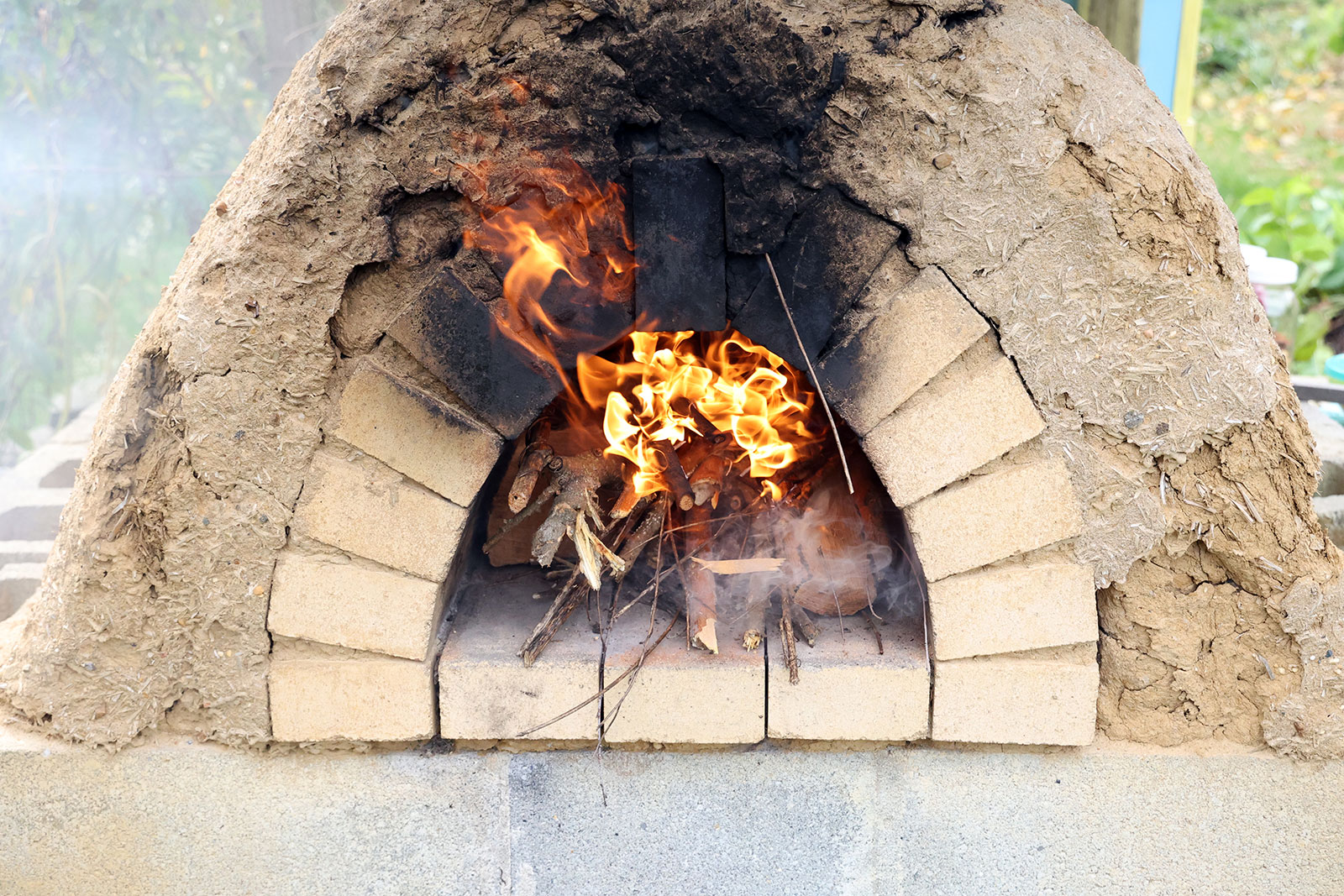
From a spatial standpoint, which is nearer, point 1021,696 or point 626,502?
point 1021,696

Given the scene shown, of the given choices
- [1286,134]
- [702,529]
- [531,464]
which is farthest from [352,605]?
[1286,134]

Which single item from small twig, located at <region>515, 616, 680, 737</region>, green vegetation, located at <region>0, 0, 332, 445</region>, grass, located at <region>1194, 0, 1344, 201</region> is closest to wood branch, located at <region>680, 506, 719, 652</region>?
small twig, located at <region>515, 616, 680, 737</region>

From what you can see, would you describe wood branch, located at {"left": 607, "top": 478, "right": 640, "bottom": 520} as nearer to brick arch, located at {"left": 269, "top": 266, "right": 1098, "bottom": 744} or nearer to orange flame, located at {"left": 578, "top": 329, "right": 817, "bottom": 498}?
orange flame, located at {"left": 578, "top": 329, "right": 817, "bottom": 498}

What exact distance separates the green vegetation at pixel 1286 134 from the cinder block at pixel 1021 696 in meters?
3.54

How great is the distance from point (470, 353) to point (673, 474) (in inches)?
22.4

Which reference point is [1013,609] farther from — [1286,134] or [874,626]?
[1286,134]

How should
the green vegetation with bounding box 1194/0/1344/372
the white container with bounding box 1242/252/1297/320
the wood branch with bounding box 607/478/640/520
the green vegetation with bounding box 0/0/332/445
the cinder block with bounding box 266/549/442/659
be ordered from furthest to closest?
the green vegetation with bounding box 1194/0/1344/372, the green vegetation with bounding box 0/0/332/445, the white container with bounding box 1242/252/1297/320, the wood branch with bounding box 607/478/640/520, the cinder block with bounding box 266/549/442/659

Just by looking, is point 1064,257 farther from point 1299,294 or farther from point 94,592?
point 1299,294

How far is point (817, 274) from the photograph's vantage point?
1.89 meters

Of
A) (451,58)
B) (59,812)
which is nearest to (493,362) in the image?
(451,58)

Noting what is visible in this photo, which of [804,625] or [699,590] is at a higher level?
[699,590]

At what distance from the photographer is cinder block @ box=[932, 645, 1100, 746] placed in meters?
2.08

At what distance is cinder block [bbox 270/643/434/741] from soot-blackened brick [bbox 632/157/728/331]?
0.91 metres

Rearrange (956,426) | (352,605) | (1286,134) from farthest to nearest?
(1286,134) < (352,605) < (956,426)
